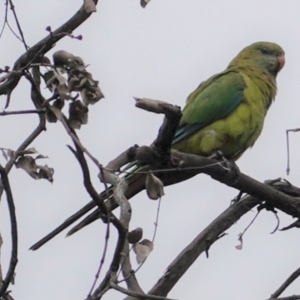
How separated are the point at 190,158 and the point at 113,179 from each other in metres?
0.84

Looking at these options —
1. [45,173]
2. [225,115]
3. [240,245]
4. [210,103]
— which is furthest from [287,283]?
[210,103]

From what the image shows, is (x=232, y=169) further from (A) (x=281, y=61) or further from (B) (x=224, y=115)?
(A) (x=281, y=61)

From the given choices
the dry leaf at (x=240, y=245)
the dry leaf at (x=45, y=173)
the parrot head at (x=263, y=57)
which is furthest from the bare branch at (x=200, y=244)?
the parrot head at (x=263, y=57)

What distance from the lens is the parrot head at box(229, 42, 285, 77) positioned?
591 centimetres

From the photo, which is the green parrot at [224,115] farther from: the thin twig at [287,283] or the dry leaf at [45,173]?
the dry leaf at [45,173]

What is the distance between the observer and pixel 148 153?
11.1 ft

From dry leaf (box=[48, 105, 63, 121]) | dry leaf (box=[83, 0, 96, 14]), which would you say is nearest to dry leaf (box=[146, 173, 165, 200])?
dry leaf (box=[48, 105, 63, 121])

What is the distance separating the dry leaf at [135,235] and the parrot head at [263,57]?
326 cm

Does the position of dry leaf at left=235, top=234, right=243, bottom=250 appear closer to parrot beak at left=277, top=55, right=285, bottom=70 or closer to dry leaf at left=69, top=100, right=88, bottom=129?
dry leaf at left=69, top=100, right=88, bottom=129

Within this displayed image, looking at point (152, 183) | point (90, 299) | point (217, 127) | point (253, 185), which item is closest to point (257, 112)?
point (217, 127)

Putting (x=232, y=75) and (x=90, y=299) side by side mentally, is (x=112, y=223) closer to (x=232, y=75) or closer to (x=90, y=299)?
(x=90, y=299)

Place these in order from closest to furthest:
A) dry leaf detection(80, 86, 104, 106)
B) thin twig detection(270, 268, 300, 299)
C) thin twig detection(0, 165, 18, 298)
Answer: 1. thin twig detection(0, 165, 18, 298)
2. dry leaf detection(80, 86, 104, 106)
3. thin twig detection(270, 268, 300, 299)

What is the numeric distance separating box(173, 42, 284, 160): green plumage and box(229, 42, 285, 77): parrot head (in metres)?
0.38

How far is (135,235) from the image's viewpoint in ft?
9.17
